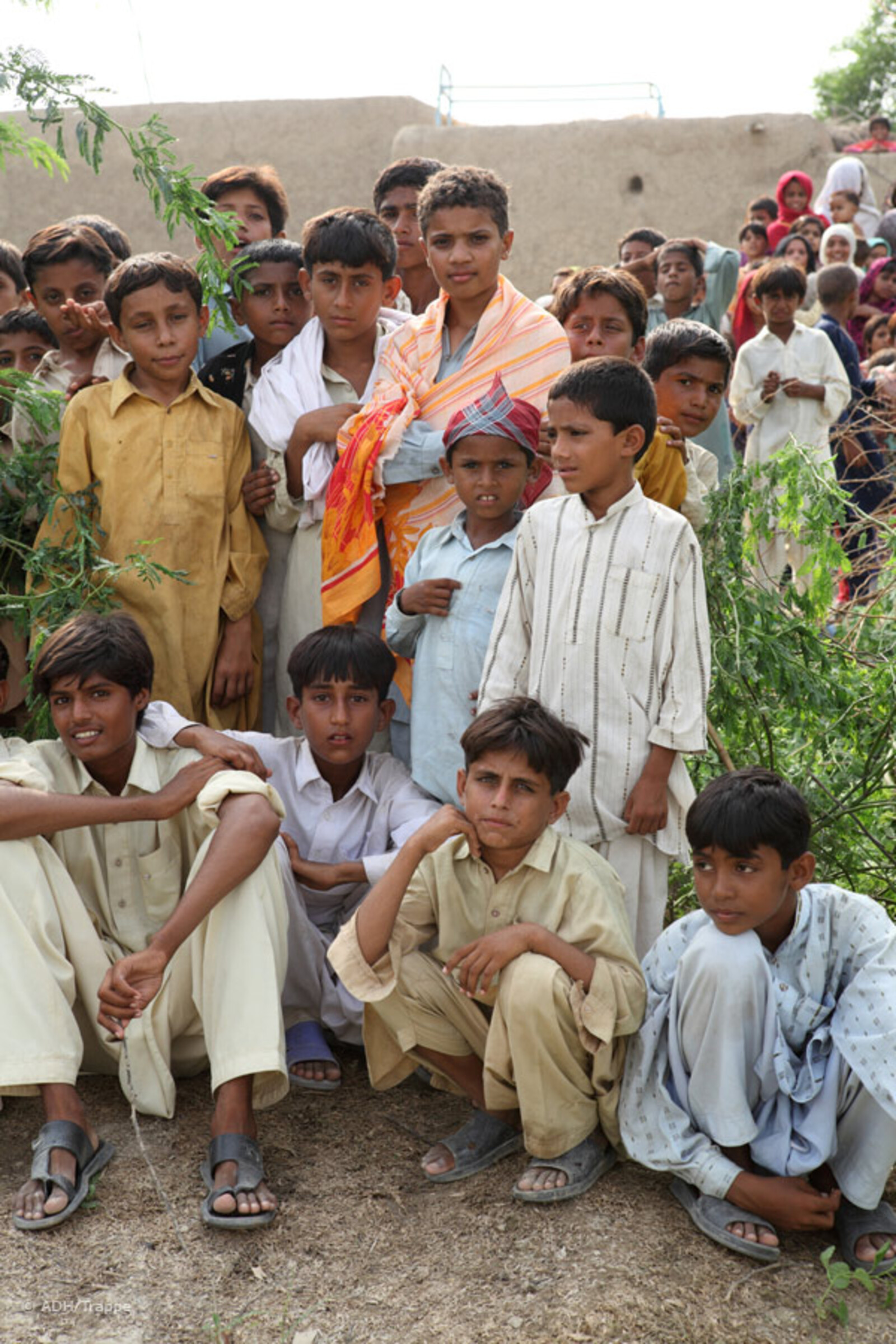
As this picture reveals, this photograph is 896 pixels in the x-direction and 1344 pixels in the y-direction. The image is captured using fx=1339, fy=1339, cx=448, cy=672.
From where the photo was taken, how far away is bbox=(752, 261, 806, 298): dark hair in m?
6.88

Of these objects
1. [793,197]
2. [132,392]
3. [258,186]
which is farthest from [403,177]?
[793,197]

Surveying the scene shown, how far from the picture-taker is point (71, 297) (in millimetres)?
4414

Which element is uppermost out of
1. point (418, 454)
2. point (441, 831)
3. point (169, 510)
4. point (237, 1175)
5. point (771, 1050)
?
point (418, 454)

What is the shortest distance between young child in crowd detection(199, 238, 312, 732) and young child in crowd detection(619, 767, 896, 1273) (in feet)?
6.03

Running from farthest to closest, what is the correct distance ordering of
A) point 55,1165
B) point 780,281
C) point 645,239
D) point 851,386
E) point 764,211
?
Result: point 764,211, point 645,239, point 851,386, point 780,281, point 55,1165

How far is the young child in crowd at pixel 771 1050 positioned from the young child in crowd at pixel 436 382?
136 centimetres

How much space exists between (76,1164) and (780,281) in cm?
563

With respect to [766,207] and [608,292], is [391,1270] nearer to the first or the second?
[608,292]

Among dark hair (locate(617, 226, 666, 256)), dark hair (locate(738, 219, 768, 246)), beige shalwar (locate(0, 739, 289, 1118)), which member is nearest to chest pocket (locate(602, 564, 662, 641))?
beige shalwar (locate(0, 739, 289, 1118))

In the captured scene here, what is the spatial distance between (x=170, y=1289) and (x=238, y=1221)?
0.20 meters

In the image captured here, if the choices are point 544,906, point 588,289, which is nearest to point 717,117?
point 588,289

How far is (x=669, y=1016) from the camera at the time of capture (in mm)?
2908

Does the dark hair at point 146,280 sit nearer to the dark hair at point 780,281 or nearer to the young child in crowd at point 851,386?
the young child in crowd at point 851,386

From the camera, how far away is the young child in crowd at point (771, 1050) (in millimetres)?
2736
